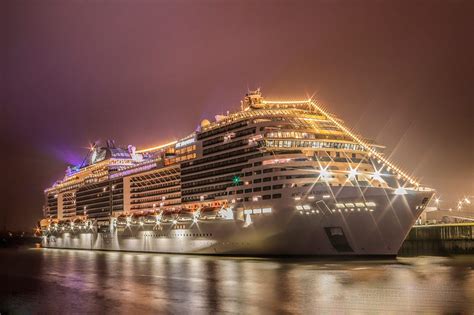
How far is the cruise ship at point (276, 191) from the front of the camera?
53.5 meters

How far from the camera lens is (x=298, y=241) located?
180 feet

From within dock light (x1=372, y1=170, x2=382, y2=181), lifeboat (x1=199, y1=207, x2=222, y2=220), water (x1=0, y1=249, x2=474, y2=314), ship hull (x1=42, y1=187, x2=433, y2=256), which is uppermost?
dock light (x1=372, y1=170, x2=382, y2=181)

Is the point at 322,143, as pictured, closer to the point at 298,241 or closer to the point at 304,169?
the point at 304,169

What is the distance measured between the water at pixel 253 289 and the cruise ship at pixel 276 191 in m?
3.08

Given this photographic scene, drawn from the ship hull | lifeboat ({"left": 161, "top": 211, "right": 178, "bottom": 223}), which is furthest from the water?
lifeboat ({"left": 161, "top": 211, "right": 178, "bottom": 223})

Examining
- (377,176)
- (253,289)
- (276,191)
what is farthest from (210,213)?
(253,289)

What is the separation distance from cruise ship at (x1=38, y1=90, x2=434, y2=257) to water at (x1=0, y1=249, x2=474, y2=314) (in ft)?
10.1

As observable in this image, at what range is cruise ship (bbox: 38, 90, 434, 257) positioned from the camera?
53.5m

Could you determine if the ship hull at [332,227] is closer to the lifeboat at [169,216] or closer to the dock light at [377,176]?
the dock light at [377,176]

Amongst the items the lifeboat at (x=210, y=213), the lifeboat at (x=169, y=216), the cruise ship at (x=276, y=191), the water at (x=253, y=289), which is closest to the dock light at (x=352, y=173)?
the cruise ship at (x=276, y=191)

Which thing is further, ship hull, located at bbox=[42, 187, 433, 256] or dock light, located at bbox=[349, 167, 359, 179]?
dock light, located at bbox=[349, 167, 359, 179]

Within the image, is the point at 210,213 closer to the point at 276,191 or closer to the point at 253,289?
the point at 276,191

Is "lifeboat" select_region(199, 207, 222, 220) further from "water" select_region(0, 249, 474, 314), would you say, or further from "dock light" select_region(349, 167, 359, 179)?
"dock light" select_region(349, 167, 359, 179)

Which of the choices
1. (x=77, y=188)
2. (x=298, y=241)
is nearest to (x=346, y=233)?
(x=298, y=241)
